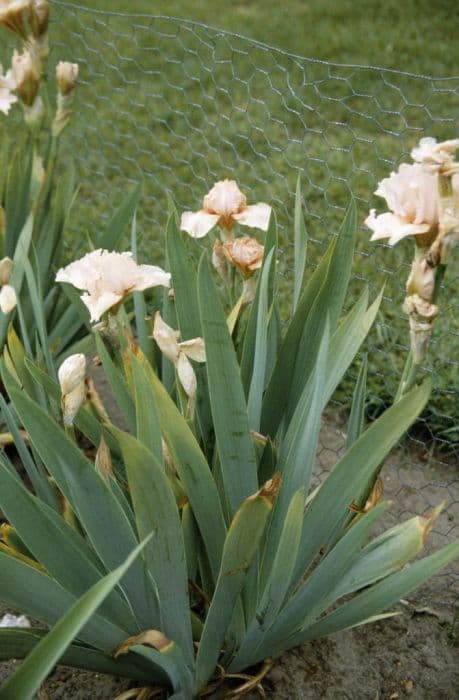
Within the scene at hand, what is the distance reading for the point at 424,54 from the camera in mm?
4086

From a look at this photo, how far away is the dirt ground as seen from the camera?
1.44 meters

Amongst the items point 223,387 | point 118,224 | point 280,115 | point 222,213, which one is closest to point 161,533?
point 223,387

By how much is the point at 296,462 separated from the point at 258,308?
25 centimetres

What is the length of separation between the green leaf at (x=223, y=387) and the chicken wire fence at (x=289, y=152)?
0.70 meters

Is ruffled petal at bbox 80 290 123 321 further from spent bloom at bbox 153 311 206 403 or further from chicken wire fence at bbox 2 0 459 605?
chicken wire fence at bbox 2 0 459 605

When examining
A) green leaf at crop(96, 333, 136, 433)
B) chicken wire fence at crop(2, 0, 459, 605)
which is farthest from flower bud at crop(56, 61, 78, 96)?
green leaf at crop(96, 333, 136, 433)

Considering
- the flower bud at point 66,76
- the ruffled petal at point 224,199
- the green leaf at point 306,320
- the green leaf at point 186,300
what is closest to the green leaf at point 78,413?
the green leaf at point 186,300

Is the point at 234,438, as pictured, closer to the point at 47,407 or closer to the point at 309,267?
the point at 47,407

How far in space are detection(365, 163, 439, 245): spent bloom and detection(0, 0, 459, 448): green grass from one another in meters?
0.97

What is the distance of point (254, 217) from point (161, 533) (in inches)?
21.9

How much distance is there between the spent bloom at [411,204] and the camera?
1058 mm

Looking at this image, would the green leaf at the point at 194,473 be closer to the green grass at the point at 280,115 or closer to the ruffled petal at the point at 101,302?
the ruffled petal at the point at 101,302

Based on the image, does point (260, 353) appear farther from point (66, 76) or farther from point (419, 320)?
point (66, 76)

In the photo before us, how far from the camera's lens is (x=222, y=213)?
1.36 metres
